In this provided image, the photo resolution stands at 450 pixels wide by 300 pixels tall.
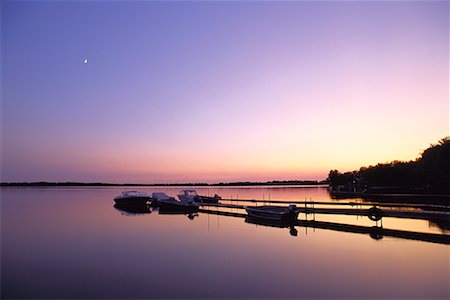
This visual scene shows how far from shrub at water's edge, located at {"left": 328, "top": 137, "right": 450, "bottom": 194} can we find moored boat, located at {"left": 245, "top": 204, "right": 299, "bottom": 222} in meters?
29.9

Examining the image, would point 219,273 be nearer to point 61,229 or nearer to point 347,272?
point 347,272

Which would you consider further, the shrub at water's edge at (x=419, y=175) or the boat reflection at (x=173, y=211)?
the shrub at water's edge at (x=419, y=175)

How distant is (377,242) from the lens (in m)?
19.6

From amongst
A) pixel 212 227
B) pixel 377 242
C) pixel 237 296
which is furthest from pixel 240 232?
pixel 237 296

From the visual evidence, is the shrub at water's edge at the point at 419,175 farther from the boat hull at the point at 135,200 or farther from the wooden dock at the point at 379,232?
the boat hull at the point at 135,200

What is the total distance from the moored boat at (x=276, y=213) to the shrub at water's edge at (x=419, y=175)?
1177 inches

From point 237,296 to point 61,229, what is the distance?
24004 mm

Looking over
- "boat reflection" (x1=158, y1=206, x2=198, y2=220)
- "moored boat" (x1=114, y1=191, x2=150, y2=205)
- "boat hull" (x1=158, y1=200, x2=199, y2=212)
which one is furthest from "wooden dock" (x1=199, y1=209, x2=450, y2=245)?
"moored boat" (x1=114, y1=191, x2=150, y2=205)

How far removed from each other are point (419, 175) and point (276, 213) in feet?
148

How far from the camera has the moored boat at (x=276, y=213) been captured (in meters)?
28.9

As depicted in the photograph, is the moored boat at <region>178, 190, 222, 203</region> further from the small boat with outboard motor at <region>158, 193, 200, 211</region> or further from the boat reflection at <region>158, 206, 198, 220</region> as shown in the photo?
the boat reflection at <region>158, 206, 198, 220</region>

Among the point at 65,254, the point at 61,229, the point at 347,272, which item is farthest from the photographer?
the point at 61,229

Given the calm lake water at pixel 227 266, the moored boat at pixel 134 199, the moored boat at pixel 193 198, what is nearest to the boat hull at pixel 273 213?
the calm lake water at pixel 227 266

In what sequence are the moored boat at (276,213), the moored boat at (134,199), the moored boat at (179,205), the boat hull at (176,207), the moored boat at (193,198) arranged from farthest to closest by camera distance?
the moored boat at (134,199)
the moored boat at (193,198)
the moored boat at (179,205)
the boat hull at (176,207)
the moored boat at (276,213)
